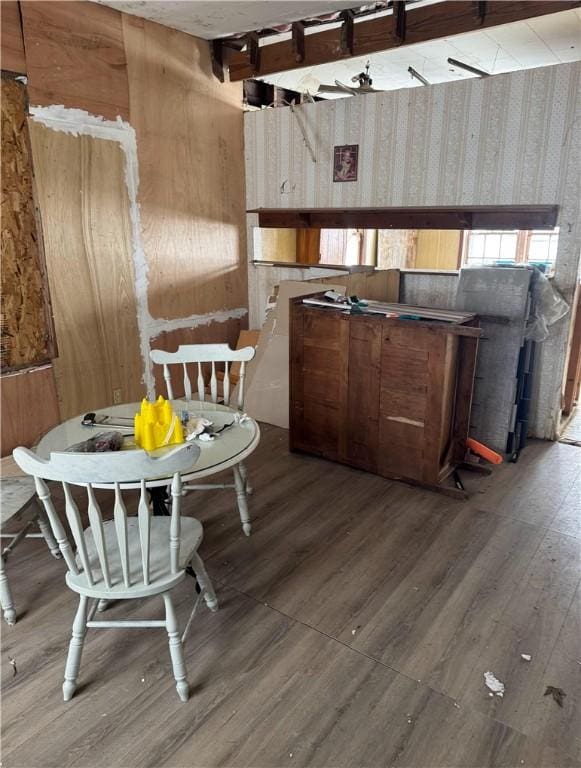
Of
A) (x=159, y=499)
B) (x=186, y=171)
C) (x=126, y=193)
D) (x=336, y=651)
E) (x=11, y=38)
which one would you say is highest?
(x=11, y=38)

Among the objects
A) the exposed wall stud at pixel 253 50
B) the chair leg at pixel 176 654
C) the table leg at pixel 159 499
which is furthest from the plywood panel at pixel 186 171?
the chair leg at pixel 176 654

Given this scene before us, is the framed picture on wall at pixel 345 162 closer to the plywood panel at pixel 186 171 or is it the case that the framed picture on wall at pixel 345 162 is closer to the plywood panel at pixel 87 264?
the plywood panel at pixel 186 171

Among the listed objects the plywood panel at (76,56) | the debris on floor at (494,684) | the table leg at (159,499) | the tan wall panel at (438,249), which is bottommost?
the debris on floor at (494,684)

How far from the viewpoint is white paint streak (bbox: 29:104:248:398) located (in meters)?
3.41

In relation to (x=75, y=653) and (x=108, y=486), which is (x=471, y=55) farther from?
(x=75, y=653)

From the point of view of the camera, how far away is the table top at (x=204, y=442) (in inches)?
77.7

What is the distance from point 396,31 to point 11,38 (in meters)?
2.37

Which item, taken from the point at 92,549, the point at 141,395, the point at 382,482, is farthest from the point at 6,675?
the point at 141,395

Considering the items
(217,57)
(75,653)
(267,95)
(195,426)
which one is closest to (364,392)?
(195,426)

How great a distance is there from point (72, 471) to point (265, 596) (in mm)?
1113

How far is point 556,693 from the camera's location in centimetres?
180

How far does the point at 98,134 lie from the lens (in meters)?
3.64

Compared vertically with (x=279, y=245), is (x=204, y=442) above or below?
below

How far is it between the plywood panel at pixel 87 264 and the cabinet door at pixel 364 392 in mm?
1834
